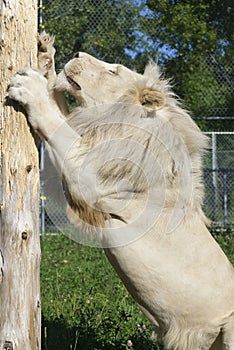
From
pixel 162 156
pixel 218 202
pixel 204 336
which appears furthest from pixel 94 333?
pixel 218 202

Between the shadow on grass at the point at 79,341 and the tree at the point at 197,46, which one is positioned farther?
the tree at the point at 197,46

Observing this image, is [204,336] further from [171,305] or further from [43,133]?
[43,133]

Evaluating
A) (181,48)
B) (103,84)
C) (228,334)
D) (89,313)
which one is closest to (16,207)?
(103,84)

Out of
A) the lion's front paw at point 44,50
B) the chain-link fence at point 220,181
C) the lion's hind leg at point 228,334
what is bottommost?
the chain-link fence at point 220,181

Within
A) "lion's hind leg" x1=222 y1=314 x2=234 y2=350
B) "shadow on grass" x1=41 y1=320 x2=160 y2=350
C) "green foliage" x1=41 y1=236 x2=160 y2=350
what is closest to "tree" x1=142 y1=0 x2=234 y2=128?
"green foliage" x1=41 y1=236 x2=160 y2=350

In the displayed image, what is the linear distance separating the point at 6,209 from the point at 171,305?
125 centimetres

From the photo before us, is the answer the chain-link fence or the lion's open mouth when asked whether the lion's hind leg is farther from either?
the chain-link fence

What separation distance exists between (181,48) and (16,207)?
914cm

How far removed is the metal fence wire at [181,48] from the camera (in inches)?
448

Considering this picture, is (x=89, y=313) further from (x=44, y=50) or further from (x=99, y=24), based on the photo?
(x=99, y=24)

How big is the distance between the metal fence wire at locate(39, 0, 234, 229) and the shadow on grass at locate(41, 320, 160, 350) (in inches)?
245

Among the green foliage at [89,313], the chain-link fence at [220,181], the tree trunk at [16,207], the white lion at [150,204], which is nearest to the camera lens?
the tree trunk at [16,207]

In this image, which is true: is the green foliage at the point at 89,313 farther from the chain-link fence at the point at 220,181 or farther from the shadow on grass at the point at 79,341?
the chain-link fence at the point at 220,181

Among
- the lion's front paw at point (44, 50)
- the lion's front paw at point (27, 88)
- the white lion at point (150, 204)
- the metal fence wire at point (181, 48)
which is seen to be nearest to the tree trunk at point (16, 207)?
the lion's front paw at point (27, 88)
